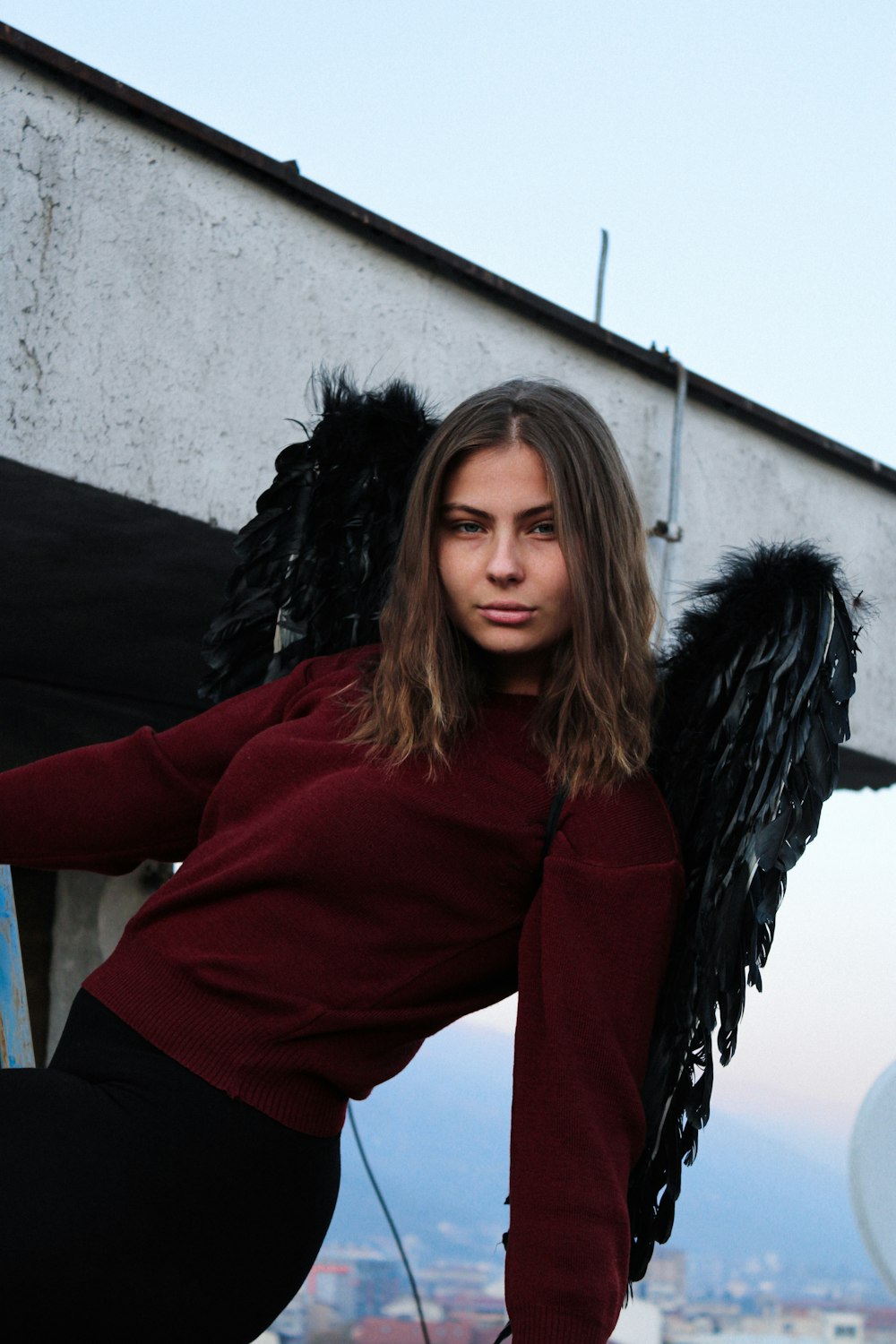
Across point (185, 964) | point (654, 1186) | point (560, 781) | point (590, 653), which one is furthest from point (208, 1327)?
point (590, 653)

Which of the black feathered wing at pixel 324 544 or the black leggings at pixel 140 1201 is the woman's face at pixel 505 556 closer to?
the black feathered wing at pixel 324 544

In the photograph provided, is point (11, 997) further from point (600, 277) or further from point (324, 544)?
point (600, 277)

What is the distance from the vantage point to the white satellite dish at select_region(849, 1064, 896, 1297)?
331cm

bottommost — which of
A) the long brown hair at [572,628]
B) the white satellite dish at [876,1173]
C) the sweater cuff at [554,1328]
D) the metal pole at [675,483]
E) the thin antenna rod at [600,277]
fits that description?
the white satellite dish at [876,1173]

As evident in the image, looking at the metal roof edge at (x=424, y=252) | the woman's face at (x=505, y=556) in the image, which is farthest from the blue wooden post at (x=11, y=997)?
the metal roof edge at (x=424, y=252)

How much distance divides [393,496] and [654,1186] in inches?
35.6

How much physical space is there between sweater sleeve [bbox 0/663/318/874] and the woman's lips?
1.01 ft

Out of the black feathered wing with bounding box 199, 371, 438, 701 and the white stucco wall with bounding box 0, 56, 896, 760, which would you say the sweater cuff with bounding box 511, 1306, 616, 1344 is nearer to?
the black feathered wing with bounding box 199, 371, 438, 701

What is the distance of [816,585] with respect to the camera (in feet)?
4.81

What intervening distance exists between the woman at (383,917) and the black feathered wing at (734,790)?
47 millimetres

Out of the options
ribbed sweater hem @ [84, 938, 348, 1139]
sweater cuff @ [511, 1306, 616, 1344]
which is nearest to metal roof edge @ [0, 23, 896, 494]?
ribbed sweater hem @ [84, 938, 348, 1139]

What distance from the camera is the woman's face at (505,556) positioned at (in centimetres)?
145

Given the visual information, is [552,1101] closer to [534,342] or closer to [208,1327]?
[208,1327]

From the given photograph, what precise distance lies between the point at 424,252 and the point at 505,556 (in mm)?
1827
